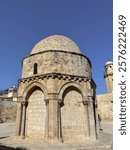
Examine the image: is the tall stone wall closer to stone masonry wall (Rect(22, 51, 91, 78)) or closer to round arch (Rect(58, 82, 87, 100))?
stone masonry wall (Rect(22, 51, 91, 78))

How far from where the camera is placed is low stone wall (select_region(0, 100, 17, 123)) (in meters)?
27.7

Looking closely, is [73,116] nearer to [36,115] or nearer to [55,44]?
[36,115]

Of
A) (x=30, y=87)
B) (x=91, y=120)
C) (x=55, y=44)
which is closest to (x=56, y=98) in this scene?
(x=30, y=87)

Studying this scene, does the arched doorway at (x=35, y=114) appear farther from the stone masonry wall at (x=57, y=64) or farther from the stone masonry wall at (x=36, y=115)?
the stone masonry wall at (x=57, y=64)

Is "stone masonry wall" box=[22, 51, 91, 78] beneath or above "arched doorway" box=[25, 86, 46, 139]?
above

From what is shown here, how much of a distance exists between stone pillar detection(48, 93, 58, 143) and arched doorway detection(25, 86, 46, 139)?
797mm

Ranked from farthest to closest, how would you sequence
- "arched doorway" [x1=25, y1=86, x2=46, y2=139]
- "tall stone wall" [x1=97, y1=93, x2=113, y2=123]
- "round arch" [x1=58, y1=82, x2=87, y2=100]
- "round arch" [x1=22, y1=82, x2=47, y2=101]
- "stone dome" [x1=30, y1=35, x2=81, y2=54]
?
"tall stone wall" [x1=97, y1=93, x2=113, y2=123]
"stone dome" [x1=30, y1=35, x2=81, y2=54]
"round arch" [x1=22, y1=82, x2=47, y2=101]
"round arch" [x1=58, y1=82, x2=87, y2=100]
"arched doorway" [x1=25, y1=86, x2=46, y2=139]

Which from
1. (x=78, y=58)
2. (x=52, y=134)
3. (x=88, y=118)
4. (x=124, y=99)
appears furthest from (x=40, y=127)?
(x=124, y=99)

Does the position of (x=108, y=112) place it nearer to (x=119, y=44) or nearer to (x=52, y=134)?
(x=52, y=134)

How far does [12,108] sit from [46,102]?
19129 mm

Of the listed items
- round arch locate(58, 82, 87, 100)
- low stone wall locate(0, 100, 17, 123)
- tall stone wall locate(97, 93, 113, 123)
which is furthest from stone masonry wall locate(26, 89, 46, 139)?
tall stone wall locate(97, 93, 113, 123)

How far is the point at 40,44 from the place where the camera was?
14664mm

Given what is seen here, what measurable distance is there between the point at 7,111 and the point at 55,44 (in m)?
18.6

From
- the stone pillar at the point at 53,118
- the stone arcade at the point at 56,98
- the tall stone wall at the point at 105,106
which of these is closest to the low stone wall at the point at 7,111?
the tall stone wall at the point at 105,106
